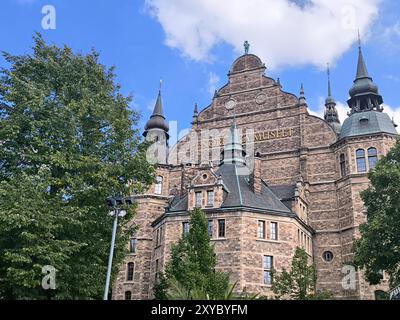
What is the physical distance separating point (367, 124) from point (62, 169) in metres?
29.8

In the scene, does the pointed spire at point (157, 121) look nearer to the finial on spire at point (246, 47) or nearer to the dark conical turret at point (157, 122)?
the dark conical turret at point (157, 122)

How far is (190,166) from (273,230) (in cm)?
1258

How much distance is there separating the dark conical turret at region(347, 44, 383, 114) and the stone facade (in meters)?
3.28

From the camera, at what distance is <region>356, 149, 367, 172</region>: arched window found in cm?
3784

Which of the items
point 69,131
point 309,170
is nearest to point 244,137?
point 309,170

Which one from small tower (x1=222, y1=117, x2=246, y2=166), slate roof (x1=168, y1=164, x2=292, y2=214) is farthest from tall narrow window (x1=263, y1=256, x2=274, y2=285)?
small tower (x1=222, y1=117, x2=246, y2=166)

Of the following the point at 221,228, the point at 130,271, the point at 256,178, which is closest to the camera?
the point at 221,228

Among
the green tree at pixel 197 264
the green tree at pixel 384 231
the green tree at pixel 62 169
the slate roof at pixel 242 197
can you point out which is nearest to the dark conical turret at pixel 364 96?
the slate roof at pixel 242 197

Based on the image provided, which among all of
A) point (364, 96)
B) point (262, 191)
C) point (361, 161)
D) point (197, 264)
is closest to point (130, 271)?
point (262, 191)

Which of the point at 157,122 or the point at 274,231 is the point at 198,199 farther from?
the point at 157,122

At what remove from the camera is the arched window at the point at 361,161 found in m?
37.8

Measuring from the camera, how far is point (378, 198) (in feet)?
80.7

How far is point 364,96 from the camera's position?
41.2 meters
